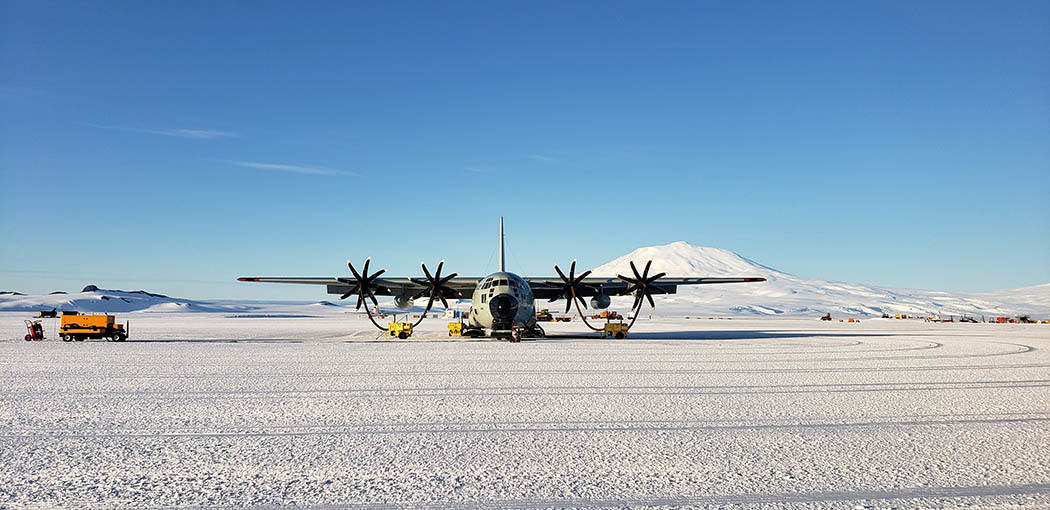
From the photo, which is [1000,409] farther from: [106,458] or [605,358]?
[106,458]

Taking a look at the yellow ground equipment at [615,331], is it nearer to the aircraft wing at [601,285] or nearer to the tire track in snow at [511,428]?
the aircraft wing at [601,285]

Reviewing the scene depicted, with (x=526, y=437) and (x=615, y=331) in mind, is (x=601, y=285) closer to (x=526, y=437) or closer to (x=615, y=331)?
(x=615, y=331)

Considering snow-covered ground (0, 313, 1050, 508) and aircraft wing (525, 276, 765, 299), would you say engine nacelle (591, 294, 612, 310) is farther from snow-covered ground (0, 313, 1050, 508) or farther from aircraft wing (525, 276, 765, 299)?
snow-covered ground (0, 313, 1050, 508)

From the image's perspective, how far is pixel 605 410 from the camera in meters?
12.6

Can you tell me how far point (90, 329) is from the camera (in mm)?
36219

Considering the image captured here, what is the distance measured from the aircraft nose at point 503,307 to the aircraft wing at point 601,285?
6.76 m

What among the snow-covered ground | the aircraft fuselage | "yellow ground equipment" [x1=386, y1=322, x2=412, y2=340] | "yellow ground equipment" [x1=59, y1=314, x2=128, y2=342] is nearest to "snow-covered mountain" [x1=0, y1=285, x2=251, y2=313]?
"yellow ground equipment" [x1=59, y1=314, x2=128, y2=342]

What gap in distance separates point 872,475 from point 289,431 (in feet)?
26.8

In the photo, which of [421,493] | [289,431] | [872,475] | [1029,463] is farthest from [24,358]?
[1029,463]

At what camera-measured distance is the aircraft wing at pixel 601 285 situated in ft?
141

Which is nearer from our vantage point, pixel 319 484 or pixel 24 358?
pixel 319 484

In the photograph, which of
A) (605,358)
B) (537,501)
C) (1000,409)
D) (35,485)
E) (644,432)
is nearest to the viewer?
(537,501)

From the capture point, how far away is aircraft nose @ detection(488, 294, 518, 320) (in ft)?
116

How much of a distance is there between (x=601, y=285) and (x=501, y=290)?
1043 centimetres
